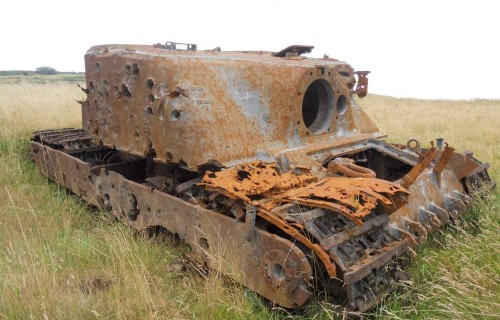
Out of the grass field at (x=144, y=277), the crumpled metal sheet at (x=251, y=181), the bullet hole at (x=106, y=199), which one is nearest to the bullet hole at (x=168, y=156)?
the crumpled metal sheet at (x=251, y=181)

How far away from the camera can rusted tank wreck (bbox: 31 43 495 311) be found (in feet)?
9.22

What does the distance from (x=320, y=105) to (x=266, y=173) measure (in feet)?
5.26

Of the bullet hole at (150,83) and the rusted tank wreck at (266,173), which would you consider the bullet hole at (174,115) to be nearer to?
the rusted tank wreck at (266,173)

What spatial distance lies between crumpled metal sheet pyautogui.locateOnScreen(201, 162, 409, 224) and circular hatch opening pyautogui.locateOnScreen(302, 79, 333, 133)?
133 centimetres

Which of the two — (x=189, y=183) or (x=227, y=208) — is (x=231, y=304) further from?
(x=189, y=183)

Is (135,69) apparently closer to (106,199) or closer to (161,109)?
(161,109)

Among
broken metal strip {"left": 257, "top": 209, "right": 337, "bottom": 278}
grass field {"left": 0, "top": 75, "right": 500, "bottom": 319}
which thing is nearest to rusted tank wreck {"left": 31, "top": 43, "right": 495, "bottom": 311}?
broken metal strip {"left": 257, "top": 209, "right": 337, "bottom": 278}

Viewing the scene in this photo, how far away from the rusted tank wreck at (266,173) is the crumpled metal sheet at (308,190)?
0.03 feet

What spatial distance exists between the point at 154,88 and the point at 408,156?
8.43 ft

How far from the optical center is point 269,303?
303 centimetres

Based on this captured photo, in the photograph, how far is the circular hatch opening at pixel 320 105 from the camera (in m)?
4.65

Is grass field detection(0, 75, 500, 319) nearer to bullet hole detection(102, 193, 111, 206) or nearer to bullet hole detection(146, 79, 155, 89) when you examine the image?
bullet hole detection(102, 193, 111, 206)

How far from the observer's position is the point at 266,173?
11.5ft

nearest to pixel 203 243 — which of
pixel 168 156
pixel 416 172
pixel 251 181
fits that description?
pixel 251 181
